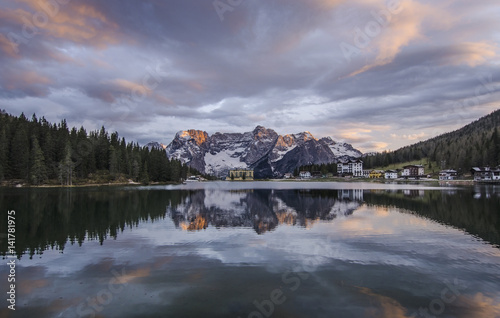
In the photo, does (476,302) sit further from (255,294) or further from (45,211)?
(45,211)

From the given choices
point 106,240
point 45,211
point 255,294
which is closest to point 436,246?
point 255,294

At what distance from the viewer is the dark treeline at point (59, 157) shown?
13162 centimetres

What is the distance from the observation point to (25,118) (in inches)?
6752

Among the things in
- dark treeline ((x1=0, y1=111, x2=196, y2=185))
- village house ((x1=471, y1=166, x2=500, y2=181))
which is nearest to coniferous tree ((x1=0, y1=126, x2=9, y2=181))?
dark treeline ((x1=0, y1=111, x2=196, y2=185))

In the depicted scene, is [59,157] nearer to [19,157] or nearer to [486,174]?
[19,157]

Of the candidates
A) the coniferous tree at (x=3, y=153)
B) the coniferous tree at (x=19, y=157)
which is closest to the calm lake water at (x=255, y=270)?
the coniferous tree at (x=3, y=153)

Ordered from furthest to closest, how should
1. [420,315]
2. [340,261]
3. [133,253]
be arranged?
[133,253]
[340,261]
[420,315]

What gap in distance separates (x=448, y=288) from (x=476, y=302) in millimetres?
1907
